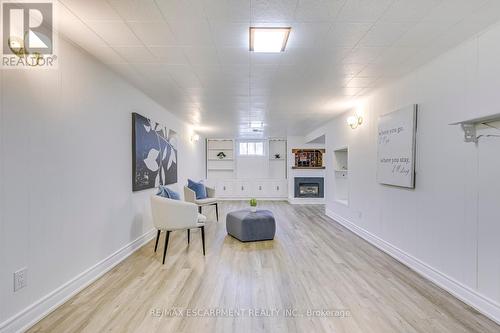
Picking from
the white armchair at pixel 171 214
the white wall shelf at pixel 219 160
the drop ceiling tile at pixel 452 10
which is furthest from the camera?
the white wall shelf at pixel 219 160

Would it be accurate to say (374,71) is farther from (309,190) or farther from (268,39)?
(309,190)

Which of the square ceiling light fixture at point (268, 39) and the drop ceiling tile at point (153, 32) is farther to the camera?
the square ceiling light fixture at point (268, 39)

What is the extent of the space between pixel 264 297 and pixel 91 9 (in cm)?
273

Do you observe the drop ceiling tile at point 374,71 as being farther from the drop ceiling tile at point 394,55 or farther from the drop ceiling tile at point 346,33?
the drop ceiling tile at point 346,33

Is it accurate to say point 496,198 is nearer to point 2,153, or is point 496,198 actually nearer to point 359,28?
point 359,28

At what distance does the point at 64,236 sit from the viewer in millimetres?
2176

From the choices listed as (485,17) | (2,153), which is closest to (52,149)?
(2,153)

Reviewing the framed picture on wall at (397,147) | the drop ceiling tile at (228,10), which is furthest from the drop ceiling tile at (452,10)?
the drop ceiling tile at (228,10)

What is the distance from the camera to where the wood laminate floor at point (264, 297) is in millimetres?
1864

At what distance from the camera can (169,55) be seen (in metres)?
2.52

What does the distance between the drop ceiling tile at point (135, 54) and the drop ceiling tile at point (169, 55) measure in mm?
68

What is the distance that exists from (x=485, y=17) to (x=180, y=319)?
131 inches

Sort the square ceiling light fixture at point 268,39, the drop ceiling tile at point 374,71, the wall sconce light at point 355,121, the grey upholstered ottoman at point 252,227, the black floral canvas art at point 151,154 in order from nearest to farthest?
the square ceiling light fixture at point 268,39 → the drop ceiling tile at point 374,71 → the black floral canvas art at point 151,154 → the grey upholstered ottoman at point 252,227 → the wall sconce light at point 355,121

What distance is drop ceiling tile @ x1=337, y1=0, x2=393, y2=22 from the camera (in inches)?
67.4
